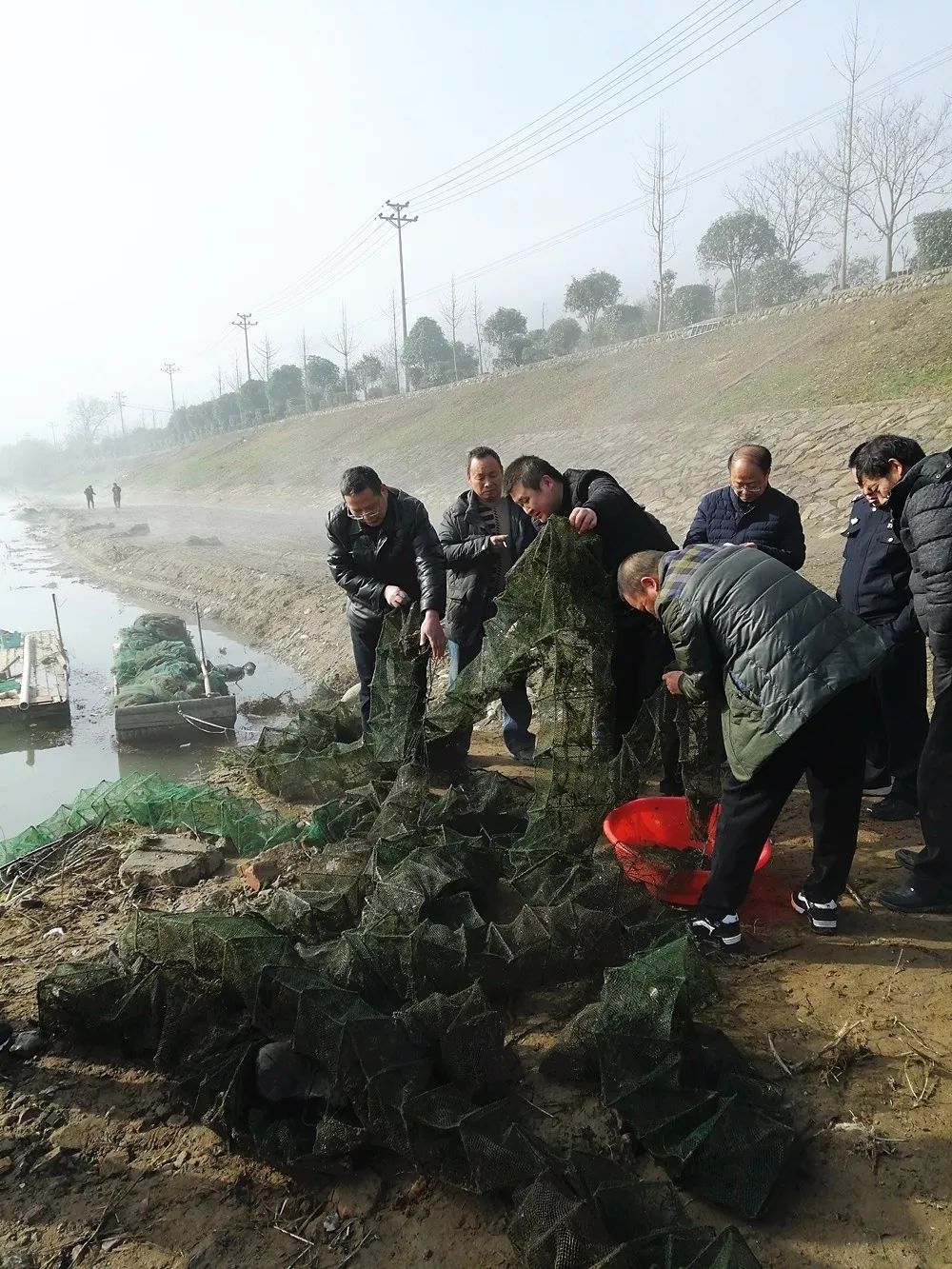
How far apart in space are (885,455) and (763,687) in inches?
65.3

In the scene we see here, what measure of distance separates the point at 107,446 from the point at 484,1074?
122074 millimetres

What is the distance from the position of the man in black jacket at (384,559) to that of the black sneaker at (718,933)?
2.08 metres

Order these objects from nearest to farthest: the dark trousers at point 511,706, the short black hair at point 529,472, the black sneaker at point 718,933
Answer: the black sneaker at point 718,933 → the short black hair at point 529,472 → the dark trousers at point 511,706

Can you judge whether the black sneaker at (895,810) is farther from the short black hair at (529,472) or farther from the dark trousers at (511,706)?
the short black hair at (529,472)

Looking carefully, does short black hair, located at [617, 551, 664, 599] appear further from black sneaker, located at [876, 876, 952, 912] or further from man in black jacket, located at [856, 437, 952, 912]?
black sneaker, located at [876, 876, 952, 912]

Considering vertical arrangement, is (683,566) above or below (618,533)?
below

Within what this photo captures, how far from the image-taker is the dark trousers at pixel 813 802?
3.12 meters

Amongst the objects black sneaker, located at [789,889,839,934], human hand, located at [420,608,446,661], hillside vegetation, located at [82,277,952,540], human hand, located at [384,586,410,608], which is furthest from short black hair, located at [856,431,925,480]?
hillside vegetation, located at [82,277,952,540]

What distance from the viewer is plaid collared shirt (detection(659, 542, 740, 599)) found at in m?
3.19

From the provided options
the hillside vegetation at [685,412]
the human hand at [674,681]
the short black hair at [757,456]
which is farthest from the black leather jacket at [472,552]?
the hillside vegetation at [685,412]

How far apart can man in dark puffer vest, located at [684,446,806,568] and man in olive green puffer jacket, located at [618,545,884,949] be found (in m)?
1.51

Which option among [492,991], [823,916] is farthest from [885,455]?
[492,991]

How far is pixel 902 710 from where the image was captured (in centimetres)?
439

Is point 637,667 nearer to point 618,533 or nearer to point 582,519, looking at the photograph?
point 618,533
